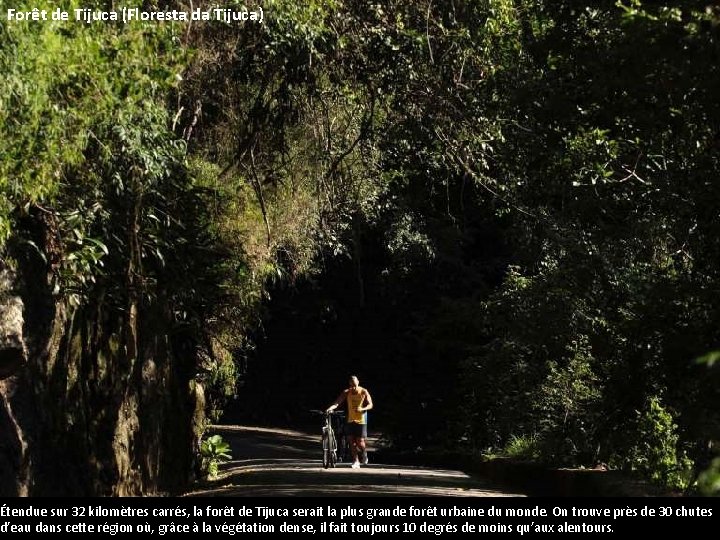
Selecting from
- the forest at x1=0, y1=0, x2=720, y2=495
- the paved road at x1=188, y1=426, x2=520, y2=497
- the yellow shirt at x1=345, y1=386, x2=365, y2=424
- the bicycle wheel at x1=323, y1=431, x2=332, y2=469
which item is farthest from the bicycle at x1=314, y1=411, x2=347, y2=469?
the forest at x1=0, y1=0, x2=720, y2=495

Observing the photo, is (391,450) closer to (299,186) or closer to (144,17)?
(299,186)

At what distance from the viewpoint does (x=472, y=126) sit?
1823cm

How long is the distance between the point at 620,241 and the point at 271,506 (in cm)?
701

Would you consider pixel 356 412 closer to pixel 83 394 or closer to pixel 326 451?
pixel 326 451

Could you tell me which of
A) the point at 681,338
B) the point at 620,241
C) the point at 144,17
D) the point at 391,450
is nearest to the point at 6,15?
the point at 144,17

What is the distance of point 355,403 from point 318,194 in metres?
4.12

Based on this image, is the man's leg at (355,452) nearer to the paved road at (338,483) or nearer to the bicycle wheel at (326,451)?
the paved road at (338,483)

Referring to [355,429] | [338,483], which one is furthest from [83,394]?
[355,429]

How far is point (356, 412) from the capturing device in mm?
23047

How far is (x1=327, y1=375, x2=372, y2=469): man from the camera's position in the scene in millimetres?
22981

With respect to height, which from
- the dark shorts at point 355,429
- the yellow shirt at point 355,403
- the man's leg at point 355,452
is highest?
the yellow shirt at point 355,403

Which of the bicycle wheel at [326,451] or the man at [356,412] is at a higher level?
the man at [356,412]

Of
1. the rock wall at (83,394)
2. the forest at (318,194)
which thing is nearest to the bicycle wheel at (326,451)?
the forest at (318,194)

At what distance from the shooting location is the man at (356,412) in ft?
75.4
